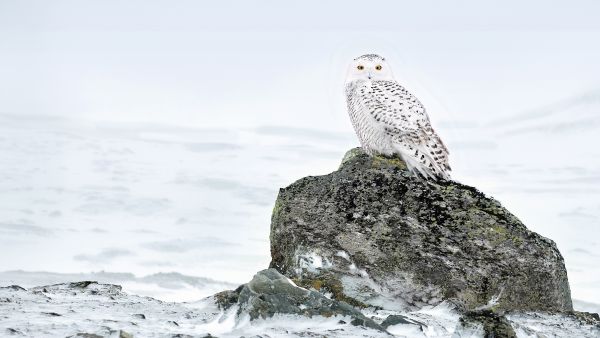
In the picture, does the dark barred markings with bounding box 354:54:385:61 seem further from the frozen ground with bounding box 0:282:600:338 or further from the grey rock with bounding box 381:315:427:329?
the grey rock with bounding box 381:315:427:329

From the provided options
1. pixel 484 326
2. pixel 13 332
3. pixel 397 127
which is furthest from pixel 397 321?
pixel 397 127

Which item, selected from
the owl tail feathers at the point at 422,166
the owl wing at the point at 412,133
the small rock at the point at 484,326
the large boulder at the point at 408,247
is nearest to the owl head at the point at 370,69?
the owl wing at the point at 412,133

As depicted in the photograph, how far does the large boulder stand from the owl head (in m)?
2.10

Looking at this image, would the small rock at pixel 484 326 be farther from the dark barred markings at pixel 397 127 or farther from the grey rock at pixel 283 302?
the dark barred markings at pixel 397 127

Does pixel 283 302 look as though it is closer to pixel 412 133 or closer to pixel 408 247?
pixel 408 247

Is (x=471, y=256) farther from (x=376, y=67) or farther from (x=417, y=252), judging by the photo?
(x=376, y=67)

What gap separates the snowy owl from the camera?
11430mm

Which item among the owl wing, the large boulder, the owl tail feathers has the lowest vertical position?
the large boulder

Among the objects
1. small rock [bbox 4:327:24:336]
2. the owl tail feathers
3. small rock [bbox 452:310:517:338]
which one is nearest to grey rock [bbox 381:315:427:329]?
small rock [bbox 452:310:517:338]

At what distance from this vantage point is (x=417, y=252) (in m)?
10.1

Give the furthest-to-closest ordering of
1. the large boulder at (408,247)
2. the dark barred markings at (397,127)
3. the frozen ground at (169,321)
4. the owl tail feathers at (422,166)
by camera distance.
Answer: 1. the dark barred markings at (397,127)
2. the owl tail feathers at (422,166)
3. the large boulder at (408,247)
4. the frozen ground at (169,321)

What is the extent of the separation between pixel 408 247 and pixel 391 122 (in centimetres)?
235

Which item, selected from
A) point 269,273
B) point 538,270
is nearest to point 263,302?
point 269,273

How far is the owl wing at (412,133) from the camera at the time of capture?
1140cm
